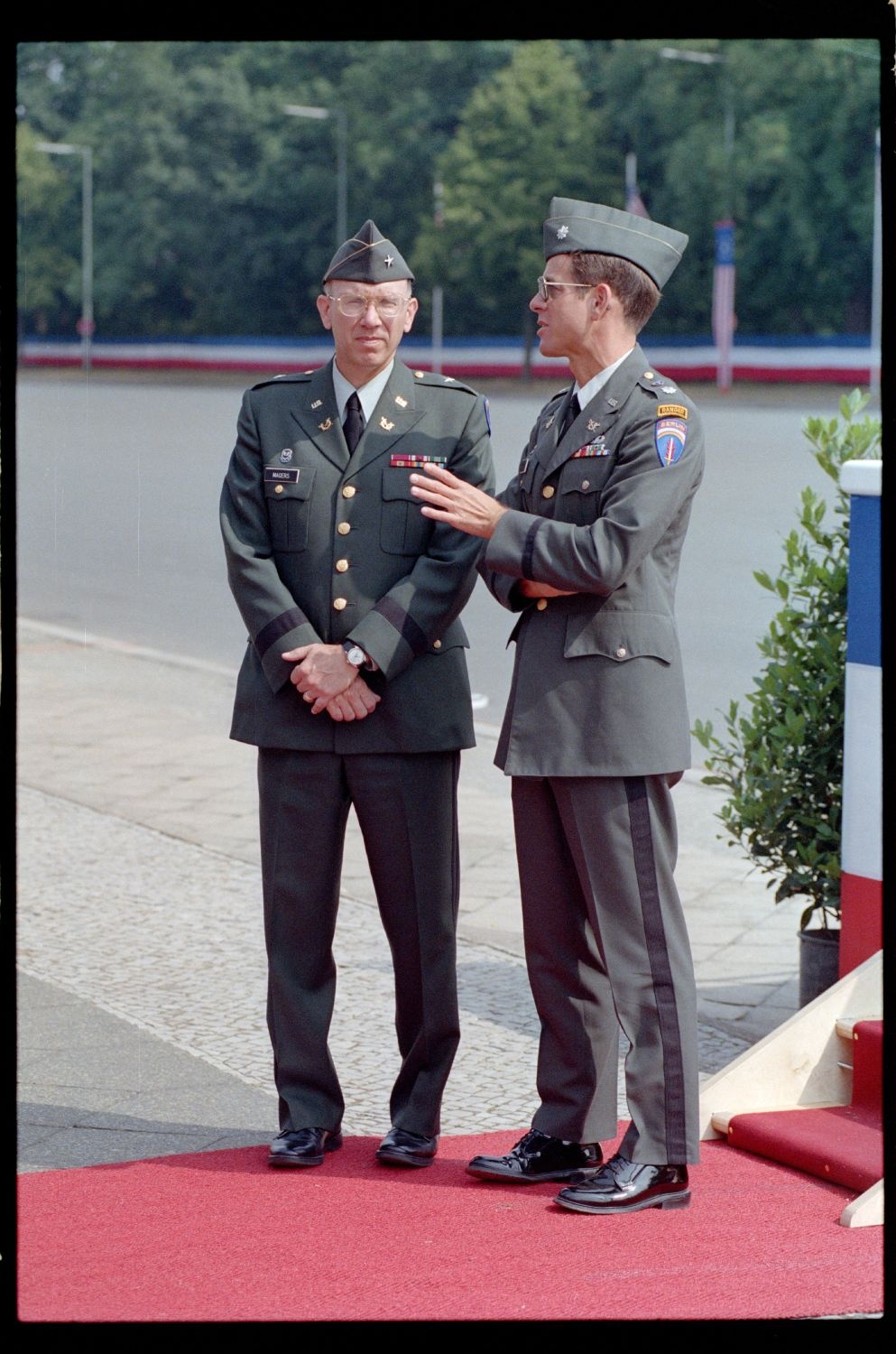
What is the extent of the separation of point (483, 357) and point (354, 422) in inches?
1968

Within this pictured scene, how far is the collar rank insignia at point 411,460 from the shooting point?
4.00m

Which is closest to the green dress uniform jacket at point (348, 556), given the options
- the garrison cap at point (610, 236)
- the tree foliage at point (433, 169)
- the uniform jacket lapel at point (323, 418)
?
the uniform jacket lapel at point (323, 418)

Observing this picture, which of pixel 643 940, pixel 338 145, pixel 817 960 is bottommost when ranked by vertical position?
pixel 817 960

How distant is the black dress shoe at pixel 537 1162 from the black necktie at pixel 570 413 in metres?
1.42

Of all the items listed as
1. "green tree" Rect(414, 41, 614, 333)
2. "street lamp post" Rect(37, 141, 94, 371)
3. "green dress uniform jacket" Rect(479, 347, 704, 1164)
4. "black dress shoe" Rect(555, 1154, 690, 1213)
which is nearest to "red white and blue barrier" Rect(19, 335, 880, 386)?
"green tree" Rect(414, 41, 614, 333)

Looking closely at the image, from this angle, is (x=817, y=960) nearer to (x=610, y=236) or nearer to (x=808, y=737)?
(x=808, y=737)

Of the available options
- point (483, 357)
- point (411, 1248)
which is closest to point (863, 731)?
point (411, 1248)

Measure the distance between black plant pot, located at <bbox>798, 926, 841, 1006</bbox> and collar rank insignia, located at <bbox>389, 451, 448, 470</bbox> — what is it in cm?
184

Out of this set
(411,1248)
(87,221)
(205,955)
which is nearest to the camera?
(411,1248)

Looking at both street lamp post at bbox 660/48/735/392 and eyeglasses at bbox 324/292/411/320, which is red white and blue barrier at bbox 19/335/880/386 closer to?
street lamp post at bbox 660/48/735/392

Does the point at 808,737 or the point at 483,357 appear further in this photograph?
the point at 483,357

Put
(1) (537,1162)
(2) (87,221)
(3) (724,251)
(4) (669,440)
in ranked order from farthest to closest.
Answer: (2) (87,221)
(3) (724,251)
(1) (537,1162)
(4) (669,440)

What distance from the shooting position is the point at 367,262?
12.9ft

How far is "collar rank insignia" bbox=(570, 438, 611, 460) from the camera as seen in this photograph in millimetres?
Answer: 3674
